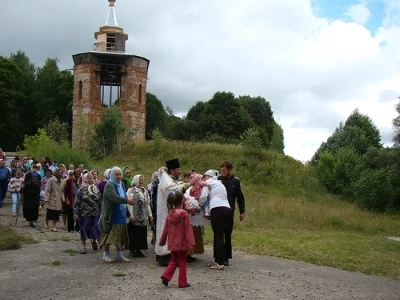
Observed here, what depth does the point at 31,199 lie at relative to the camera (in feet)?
48.1

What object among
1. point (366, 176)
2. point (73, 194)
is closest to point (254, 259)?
point (73, 194)

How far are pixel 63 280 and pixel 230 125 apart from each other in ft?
180

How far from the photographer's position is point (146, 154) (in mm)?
38031

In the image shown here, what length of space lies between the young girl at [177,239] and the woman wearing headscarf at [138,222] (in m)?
2.32

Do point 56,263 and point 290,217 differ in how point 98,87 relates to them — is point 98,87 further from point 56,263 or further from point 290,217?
point 56,263

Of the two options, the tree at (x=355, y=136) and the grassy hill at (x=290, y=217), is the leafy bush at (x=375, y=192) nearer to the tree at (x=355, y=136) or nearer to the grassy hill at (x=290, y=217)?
the grassy hill at (x=290, y=217)

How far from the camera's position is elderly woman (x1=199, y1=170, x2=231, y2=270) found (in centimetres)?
920

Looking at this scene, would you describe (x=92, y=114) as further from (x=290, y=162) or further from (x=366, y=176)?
(x=366, y=176)

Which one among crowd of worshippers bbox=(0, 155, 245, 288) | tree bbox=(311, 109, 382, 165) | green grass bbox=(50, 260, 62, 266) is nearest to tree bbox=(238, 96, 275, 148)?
tree bbox=(311, 109, 382, 165)

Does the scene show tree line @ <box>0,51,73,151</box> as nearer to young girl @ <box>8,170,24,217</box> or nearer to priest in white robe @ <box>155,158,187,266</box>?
young girl @ <box>8,170,24,217</box>

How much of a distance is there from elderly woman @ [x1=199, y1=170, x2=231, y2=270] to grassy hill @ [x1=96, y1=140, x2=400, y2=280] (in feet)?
8.79

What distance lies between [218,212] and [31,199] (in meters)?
7.74

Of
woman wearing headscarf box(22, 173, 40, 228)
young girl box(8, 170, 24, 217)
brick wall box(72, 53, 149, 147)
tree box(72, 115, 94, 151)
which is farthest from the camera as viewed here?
brick wall box(72, 53, 149, 147)

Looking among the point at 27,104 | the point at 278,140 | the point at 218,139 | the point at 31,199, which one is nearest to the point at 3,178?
the point at 31,199
